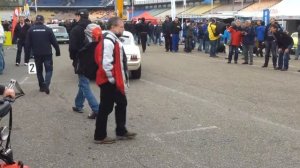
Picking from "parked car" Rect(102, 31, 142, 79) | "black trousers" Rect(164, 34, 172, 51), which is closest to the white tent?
"black trousers" Rect(164, 34, 172, 51)

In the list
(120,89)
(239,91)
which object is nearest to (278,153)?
(120,89)

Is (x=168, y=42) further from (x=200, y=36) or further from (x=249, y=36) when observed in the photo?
(x=249, y=36)

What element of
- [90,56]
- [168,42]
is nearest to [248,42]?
[168,42]

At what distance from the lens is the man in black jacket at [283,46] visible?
611 inches

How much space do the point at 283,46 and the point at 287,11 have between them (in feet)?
50.1

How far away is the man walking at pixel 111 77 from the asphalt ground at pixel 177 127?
31cm

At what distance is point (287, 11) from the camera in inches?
1177

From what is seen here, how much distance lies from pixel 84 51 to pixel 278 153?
10.5 ft

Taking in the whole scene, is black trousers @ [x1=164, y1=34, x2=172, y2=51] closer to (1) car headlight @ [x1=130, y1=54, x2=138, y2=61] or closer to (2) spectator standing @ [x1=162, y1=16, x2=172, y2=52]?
(2) spectator standing @ [x1=162, y1=16, x2=172, y2=52]

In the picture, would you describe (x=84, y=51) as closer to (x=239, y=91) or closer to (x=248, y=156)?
(x=248, y=156)

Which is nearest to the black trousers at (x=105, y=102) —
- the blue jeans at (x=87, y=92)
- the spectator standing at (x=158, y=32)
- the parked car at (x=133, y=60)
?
the blue jeans at (x=87, y=92)

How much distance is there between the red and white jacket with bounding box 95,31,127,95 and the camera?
20.4 ft

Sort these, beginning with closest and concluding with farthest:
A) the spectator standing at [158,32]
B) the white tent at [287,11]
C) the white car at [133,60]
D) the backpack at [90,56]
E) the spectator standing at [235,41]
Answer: the backpack at [90,56] → the white car at [133,60] → the spectator standing at [235,41] → the white tent at [287,11] → the spectator standing at [158,32]

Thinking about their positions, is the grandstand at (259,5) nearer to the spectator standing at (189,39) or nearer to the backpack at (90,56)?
the spectator standing at (189,39)
